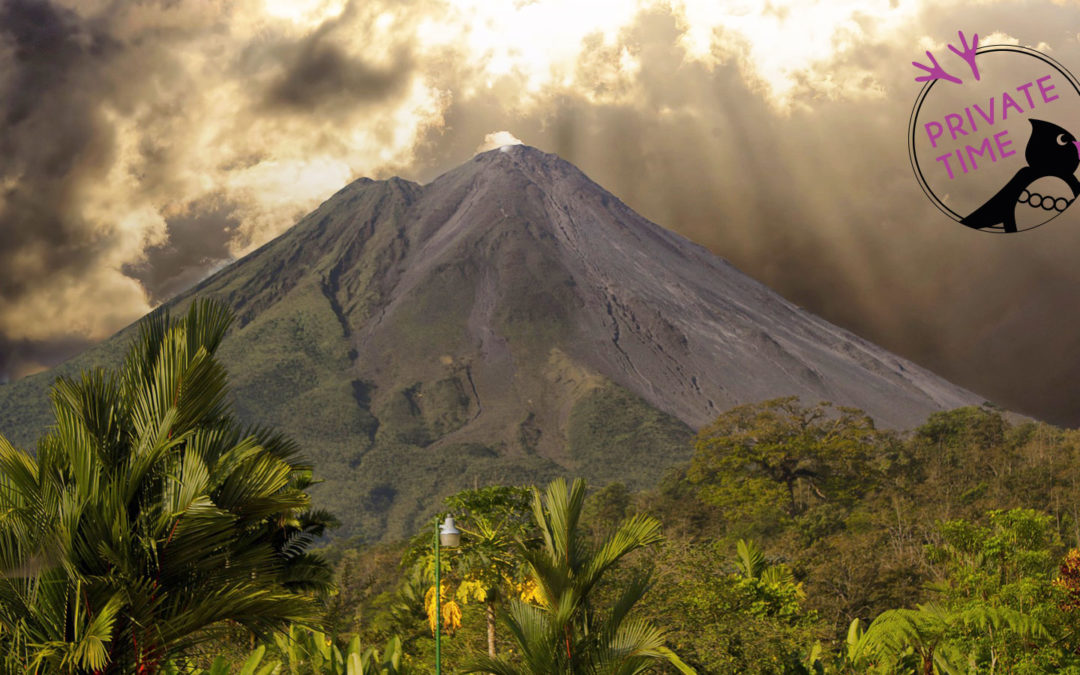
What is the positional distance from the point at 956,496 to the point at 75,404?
5411 centimetres

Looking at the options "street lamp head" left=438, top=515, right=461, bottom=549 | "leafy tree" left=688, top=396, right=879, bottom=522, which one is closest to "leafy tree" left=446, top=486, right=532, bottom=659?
"street lamp head" left=438, top=515, right=461, bottom=549

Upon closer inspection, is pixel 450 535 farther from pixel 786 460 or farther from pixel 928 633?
pixel 786 460

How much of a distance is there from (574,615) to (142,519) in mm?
4108

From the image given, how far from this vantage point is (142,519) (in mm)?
5176

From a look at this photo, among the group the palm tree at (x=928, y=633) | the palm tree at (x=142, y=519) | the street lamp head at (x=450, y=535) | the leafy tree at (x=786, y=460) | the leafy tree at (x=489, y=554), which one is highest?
the palm tree at (x=142, y=519)

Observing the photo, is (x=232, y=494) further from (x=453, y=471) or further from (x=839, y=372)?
(x=839, y=372)

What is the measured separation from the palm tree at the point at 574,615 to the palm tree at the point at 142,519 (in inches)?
114

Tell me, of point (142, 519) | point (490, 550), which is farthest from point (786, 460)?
point (142, 519)

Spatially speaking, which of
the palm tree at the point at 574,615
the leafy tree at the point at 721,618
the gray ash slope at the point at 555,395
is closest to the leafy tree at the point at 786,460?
the leafy tree at the point at 721,618

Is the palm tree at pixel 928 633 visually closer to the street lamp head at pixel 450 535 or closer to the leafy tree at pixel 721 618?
the leafy tree at pixel 721 618

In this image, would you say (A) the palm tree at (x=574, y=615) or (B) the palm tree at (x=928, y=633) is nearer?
(A) the palm tree at (x=574, y=615)

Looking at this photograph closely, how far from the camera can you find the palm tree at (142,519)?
4961 millimetres

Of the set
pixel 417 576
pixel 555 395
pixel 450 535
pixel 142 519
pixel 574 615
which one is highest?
pixel 555 395

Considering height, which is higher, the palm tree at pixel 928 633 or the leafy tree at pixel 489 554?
the leafy tree at pixel 489 554
